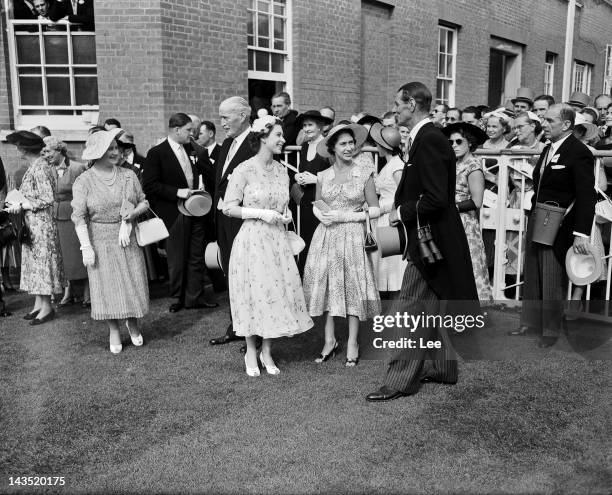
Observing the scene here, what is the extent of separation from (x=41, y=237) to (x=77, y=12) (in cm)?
457

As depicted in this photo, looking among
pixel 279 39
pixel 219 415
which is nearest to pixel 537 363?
pixel 219 415

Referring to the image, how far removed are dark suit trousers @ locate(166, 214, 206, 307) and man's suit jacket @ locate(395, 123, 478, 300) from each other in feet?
11.5

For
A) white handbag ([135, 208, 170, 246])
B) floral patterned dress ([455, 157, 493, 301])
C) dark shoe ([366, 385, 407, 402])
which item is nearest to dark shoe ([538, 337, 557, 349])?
floral patterned dress ([455, 157, 493, 301])

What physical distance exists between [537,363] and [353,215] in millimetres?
1944

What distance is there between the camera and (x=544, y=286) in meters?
5.73

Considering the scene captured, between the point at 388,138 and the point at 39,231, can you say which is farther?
the point at 39,231

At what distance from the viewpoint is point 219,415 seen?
15.0 feet

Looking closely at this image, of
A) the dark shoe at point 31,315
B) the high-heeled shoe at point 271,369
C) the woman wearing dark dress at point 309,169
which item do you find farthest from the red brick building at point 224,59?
the high-heeled shoe at point 271,369

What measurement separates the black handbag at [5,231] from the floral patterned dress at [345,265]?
148 inches

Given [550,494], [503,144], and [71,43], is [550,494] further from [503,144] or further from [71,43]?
[71,43]

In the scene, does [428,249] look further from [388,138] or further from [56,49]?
[56,49]

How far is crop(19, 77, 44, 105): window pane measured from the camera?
34.8 feet

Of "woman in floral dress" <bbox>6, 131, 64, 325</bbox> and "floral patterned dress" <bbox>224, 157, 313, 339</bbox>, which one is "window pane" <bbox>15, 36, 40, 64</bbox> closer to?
"woman in floral dress" <bbox>6, 131, 64, 325</bbox>

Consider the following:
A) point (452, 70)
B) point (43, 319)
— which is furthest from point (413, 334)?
point (452, 70)
